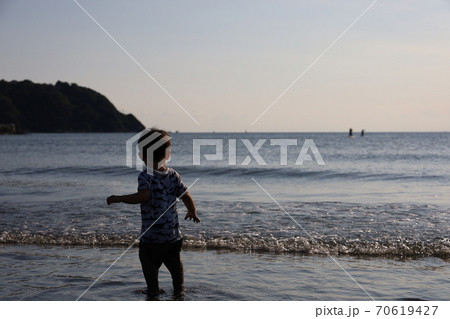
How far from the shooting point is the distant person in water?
4594 mm

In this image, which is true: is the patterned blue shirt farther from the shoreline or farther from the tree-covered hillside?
the tree-covered hillside

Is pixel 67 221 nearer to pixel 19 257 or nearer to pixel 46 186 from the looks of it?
pixel 19 257

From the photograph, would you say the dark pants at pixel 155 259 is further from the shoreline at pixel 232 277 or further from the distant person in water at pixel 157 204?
the shoreline at pixel 232 277

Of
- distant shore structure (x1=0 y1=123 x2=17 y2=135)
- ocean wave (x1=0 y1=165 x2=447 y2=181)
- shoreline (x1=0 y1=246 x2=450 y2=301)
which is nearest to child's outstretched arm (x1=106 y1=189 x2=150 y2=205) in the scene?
shoreline (x1=0 y1=246 x2=450 y2=301)

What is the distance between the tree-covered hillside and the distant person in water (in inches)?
4930

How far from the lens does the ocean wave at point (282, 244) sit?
293 inches

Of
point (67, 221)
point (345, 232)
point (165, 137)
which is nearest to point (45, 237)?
A: point (67, 221)

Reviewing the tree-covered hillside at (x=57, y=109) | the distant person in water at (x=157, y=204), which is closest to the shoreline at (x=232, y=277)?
the distant person in water at (x=157, y=204)

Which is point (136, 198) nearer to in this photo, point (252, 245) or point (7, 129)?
point (252, 245)

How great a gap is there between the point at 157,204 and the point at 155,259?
60 cm

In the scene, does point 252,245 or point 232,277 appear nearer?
point 232,277

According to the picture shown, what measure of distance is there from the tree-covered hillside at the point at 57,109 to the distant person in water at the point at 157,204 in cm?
12523

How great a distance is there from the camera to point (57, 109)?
133 meters

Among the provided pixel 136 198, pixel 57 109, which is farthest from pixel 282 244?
pixel 57 109
